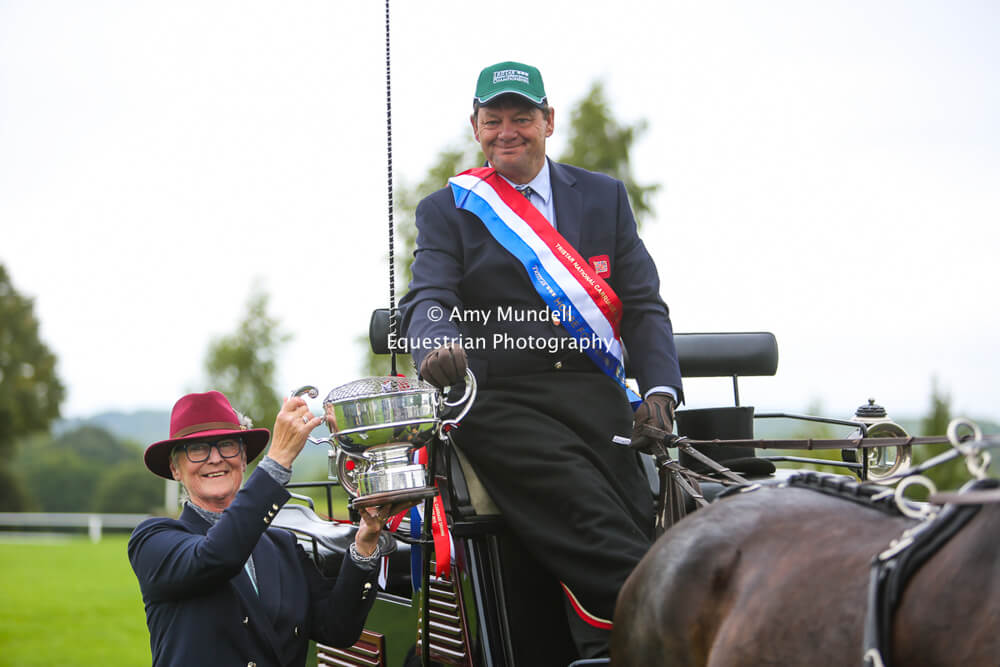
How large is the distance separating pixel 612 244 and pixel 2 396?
4362cm

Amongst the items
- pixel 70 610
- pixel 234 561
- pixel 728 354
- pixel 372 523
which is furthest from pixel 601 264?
pixel 70 610

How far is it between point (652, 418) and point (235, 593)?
1342 mm

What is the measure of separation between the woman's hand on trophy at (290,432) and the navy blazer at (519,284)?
0.44 metres

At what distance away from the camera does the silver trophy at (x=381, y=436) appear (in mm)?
2482

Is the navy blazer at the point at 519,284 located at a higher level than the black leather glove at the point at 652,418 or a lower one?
higher

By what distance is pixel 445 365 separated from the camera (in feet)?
8.57

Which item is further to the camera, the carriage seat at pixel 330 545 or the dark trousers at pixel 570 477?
the carriage seat at pixel 330 545

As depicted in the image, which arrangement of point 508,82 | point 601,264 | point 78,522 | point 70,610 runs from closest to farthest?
point 508,82
point 601,264
point 70,610
point 78,522

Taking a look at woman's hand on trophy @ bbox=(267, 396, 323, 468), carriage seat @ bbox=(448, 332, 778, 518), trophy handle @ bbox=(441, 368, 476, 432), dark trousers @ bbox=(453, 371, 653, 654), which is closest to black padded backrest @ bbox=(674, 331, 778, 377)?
carriage seat @ bbox=(448, 332, 778, 518)

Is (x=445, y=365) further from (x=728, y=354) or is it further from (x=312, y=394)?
(x=728, y=354)

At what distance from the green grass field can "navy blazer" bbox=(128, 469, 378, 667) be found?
7.50m

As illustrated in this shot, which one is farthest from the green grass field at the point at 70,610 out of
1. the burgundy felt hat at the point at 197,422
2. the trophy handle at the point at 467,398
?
the trophy handle at the point at 467,398

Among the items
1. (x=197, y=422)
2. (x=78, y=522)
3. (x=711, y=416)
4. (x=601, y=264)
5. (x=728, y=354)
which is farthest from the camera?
(x=78, y=522)

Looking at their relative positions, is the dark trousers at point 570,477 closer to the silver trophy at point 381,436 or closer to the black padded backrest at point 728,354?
the silver trophy at point 381,436
